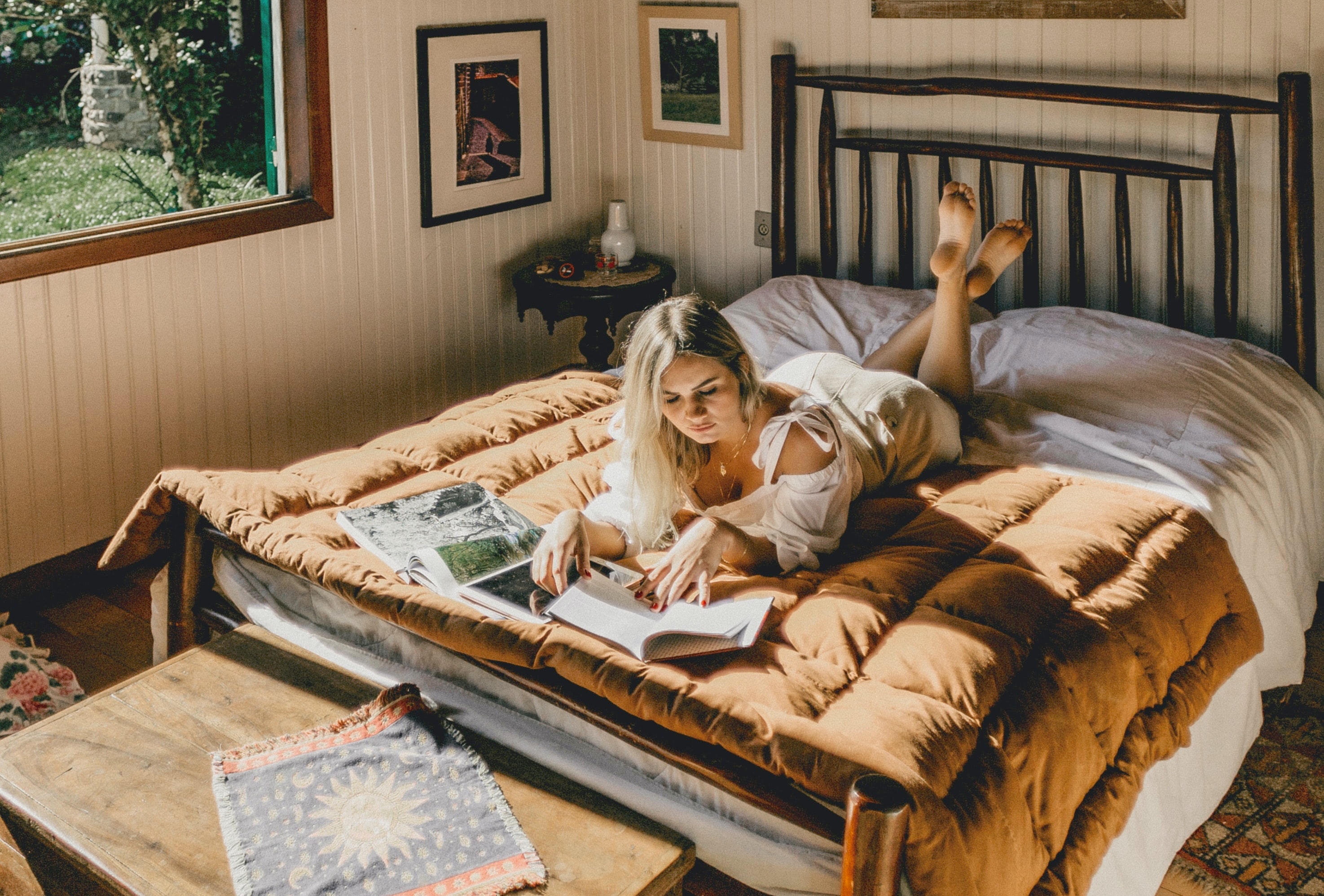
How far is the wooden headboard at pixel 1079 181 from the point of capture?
8.50ft

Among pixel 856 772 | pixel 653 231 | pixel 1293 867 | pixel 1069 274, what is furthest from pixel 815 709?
pixel 653 231

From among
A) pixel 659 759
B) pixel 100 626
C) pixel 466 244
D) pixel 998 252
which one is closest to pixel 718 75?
pixel 466 244

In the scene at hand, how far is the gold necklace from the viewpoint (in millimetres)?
2072

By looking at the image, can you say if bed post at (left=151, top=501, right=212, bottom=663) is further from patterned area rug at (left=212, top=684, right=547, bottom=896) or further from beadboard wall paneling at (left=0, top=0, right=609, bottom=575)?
beadboard wall paneling at (left=0, top=0, right=609, bottom=575)

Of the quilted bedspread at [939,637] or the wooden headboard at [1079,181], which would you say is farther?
the wooden headboard at [1079,181]

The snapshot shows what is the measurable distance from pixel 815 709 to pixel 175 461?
2.12m

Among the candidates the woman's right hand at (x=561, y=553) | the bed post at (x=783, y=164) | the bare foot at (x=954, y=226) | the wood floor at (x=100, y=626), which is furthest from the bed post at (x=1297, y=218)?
the wood floor at (x=100, y=626)

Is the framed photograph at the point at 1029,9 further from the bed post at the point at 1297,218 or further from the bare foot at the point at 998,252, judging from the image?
the bare foot at the point at 998,252

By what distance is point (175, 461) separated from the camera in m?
3.07

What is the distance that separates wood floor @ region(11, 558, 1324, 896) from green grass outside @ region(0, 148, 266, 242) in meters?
0.87

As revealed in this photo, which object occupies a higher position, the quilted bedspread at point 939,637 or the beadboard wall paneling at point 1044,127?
the beadboard wall paneling at point 1044,127

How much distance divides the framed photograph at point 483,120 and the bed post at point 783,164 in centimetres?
78

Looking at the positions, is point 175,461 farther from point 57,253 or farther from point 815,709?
point 815,709

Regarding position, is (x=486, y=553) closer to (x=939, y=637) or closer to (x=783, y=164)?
(x=939, y=637)
